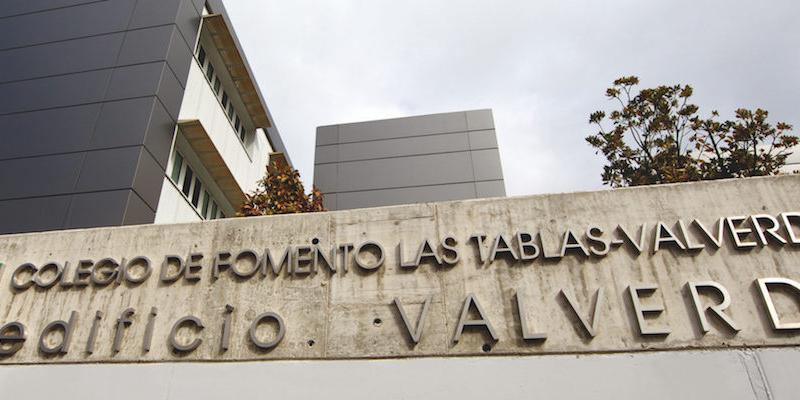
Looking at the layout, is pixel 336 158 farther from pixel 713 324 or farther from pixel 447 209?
pixel 713 324

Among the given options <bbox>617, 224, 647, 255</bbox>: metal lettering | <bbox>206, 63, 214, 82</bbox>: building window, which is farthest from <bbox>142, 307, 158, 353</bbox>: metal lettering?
<bbox>206, 63, 214, 82</bbox>: building window

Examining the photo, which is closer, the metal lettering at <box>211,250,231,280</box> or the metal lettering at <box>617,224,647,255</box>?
the metal lettering at <box>617,224,647,255</box>

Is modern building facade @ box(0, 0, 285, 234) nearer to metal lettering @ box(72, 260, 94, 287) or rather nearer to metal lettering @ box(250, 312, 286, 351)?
metal lettering @ box(72, 260, 94, 287)

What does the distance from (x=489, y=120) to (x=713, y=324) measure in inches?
657

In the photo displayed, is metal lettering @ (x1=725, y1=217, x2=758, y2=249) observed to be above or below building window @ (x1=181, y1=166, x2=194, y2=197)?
below

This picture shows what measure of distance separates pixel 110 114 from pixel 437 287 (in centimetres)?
1037

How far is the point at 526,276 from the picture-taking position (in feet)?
22.5

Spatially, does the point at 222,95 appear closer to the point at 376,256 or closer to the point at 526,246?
the point at 376,256

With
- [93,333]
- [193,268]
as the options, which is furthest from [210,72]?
[93,333]

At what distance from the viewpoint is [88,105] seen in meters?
12.9

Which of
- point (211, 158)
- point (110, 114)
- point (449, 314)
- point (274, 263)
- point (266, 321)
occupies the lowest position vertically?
point (449, 314)

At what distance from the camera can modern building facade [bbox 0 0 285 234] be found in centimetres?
1148

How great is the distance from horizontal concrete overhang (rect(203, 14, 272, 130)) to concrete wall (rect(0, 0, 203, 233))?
795 mm

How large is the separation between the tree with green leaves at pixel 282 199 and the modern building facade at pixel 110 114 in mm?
3190
